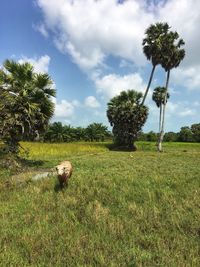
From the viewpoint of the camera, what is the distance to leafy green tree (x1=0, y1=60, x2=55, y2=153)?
22.0 m

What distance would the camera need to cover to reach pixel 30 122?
23.0 m

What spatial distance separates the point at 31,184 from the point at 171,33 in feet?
136

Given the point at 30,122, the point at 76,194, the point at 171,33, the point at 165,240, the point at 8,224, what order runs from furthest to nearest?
the point at 171,33, the point at 30,122, the point at 76,194, the point at 8,224, the point at 165,240

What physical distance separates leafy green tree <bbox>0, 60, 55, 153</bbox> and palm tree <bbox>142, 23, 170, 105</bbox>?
1096 inches

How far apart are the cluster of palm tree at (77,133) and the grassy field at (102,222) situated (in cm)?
7039

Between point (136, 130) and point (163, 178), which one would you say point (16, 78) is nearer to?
point (163, 178)

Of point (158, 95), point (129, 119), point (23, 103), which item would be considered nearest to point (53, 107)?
point (23, 103)

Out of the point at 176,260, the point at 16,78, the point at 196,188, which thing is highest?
the point at 16,78

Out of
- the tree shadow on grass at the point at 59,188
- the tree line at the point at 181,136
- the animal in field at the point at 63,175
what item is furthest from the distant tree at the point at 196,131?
the tree shadow on grass at the point at 59,188

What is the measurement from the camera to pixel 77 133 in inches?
3469

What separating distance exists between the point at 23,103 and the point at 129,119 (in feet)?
93.5

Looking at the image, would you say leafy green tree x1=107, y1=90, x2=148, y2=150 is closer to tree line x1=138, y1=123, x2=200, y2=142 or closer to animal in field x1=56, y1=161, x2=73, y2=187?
tree line x1=138, y1=123, x2=200, y2=142

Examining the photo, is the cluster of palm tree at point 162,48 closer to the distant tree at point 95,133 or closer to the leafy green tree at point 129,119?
the leafy green tree at point 129,119

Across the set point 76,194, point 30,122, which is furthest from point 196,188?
point 30,122
